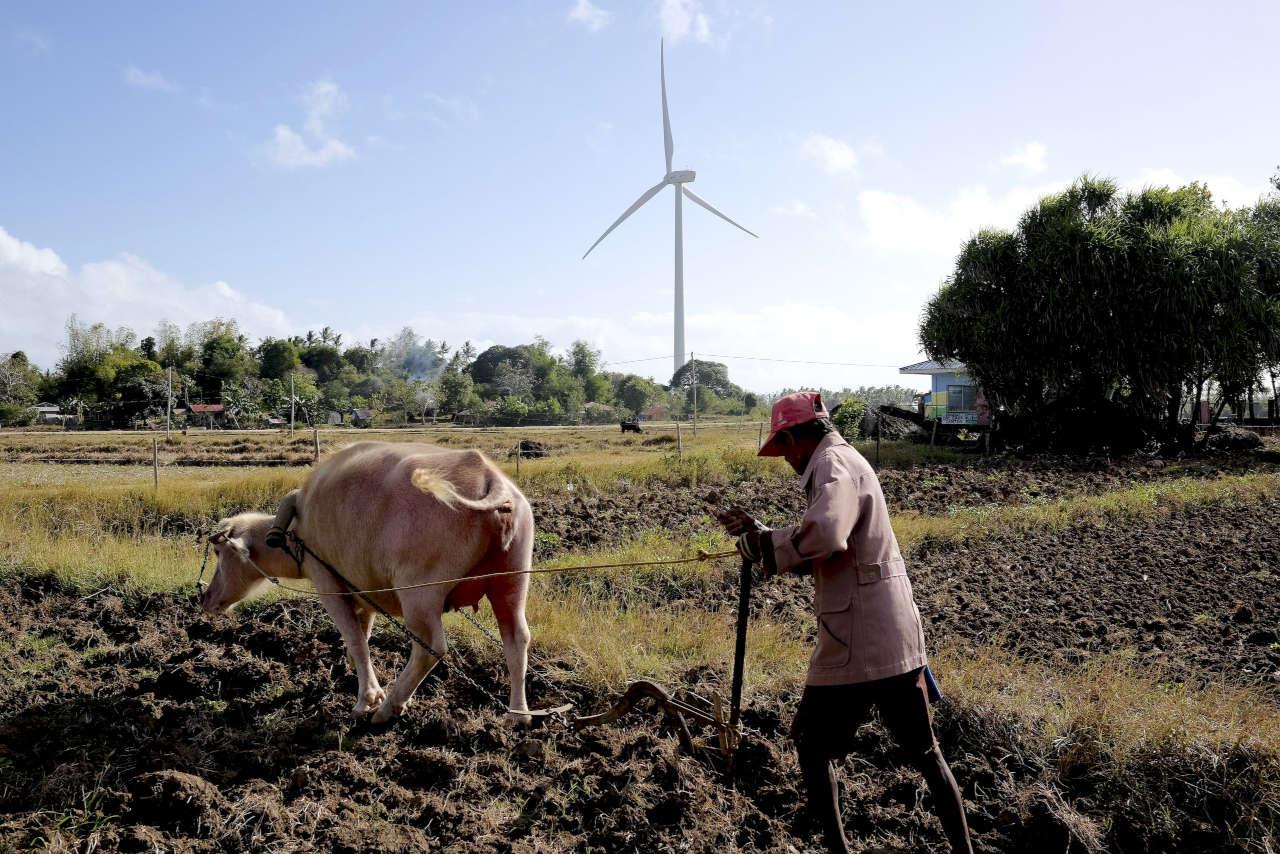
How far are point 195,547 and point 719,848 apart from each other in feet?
25.1

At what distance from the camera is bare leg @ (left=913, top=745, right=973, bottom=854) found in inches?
121

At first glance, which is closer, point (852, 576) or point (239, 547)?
point (852, 576)

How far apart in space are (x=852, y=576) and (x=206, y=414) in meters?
47.7

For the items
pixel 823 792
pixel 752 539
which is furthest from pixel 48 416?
pixel 823 792

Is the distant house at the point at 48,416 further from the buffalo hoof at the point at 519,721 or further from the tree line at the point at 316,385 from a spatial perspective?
the buffalo hoof at the point at 519,721

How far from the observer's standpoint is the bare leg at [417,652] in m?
4.50

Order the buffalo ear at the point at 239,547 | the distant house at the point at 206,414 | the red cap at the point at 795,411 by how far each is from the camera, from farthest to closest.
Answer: the distant house at the point at 206,414 → the buffalo ear at the point at 239,547 → the red cap at the point at 795,411

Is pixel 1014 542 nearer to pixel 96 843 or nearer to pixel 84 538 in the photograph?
pixel 96 843

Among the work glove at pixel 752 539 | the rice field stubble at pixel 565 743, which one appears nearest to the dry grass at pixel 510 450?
the rice field stubble at pixel 565 743

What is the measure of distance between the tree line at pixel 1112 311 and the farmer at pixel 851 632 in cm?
2184

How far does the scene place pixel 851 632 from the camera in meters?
3.10

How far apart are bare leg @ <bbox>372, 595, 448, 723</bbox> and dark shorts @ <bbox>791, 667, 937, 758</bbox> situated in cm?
212

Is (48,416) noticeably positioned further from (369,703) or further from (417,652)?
(417,652)

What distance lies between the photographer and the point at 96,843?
11.3 ft
